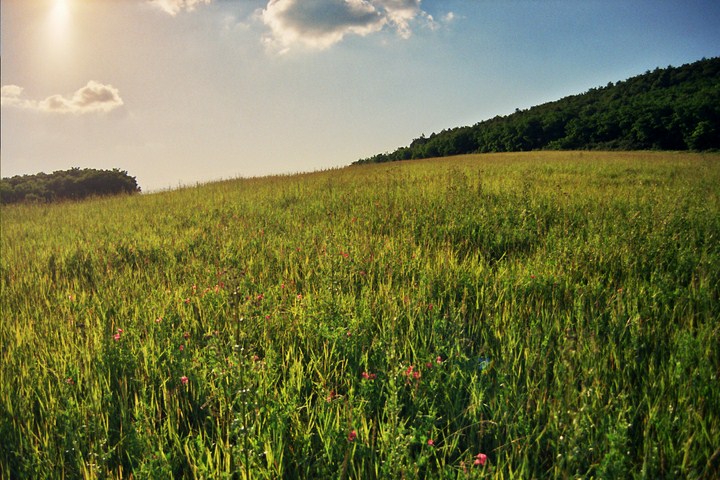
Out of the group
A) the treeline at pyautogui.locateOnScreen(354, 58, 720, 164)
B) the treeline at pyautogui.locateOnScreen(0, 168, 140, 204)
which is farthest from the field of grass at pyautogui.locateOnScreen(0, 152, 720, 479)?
the treeline at pyautogui.locateOnScreen(354, 58, 720, 164)

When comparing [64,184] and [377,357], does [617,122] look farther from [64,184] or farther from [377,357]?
[64,184]

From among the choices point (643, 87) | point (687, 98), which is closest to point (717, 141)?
point (687, 98)

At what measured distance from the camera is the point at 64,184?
2752 centimetres

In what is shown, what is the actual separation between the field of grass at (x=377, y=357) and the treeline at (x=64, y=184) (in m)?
22.2

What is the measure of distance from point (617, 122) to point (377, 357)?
64442 mm

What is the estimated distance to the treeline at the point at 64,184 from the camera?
76.8 feet

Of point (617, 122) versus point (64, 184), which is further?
point (617, 122)

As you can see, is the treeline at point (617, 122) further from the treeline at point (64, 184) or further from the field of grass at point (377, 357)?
the field of grass at point (377, 357)

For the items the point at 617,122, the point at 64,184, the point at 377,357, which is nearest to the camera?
the point at 377,357

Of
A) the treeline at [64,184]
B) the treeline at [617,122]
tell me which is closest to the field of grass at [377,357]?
the treeline at [64,184]

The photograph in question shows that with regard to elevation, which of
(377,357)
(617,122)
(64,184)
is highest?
(617,122)

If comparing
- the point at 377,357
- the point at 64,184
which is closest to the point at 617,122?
the point at 377,357

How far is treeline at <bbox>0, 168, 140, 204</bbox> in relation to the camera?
23406 millimetres

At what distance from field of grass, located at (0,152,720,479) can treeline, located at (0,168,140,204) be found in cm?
2215
